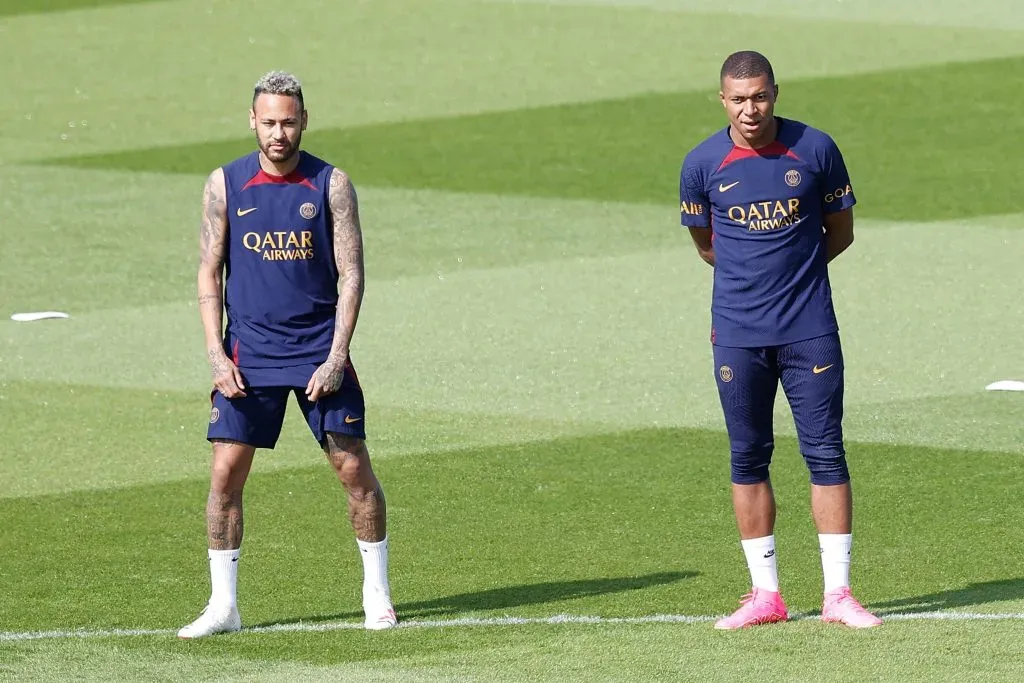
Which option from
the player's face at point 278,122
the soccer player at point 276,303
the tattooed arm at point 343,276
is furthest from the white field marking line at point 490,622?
the player's face at point 278,122

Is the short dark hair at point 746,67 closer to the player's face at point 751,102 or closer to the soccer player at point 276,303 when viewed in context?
the player's face at point 751,102

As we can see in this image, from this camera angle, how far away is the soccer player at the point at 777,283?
349 inches

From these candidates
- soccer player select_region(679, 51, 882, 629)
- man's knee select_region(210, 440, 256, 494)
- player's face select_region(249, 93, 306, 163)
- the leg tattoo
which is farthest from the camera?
the leg tattoo

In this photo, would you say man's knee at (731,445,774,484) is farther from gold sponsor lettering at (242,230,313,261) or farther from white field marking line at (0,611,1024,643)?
gold sponsor lettering at (242,230,313,261)

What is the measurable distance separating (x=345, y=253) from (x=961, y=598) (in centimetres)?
309

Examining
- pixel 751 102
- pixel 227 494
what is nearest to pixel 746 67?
pixel 751 102

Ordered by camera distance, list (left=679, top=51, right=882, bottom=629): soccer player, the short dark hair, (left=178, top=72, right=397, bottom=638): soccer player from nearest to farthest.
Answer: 1. the short dark hair
2. (left=679, top=51, right=882, bottom=629): soccer player
3. (left=178, top=72, right=397, bottom=638): soccer player

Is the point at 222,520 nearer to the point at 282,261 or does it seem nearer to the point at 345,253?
the point at 282,261

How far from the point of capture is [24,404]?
14.7 metres


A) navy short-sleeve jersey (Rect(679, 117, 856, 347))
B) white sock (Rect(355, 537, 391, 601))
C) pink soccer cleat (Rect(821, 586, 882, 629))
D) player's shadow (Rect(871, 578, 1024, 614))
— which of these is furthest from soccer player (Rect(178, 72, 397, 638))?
player's shadow (Rect(871, 578, 1024, 614))

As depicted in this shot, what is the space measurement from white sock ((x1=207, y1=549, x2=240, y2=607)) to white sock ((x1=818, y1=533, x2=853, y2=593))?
8.08 ft

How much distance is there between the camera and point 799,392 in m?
8.97

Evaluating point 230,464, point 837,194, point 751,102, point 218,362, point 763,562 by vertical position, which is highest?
point 751,102

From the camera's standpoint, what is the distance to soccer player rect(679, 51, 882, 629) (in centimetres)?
886
